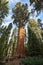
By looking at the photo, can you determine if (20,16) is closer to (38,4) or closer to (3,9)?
(3,9)

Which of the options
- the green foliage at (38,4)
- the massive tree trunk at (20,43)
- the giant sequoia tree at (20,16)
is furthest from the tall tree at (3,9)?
the green foliage at (38,4)

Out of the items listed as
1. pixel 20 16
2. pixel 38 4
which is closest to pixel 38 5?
pixel 38 4

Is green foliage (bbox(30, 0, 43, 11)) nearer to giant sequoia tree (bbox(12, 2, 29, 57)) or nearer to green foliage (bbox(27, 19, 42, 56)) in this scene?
green foliage (bbox(27, 19, 42, 56))

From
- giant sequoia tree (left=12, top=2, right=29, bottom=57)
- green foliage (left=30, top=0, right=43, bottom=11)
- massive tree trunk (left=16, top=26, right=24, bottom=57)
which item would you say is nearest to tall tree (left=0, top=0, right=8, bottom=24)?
giant sequoia tree (left=12, top=2, right=29, bottom=57)

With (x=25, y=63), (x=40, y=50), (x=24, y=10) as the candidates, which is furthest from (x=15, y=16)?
(x=25, y=63)

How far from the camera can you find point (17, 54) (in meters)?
40.8

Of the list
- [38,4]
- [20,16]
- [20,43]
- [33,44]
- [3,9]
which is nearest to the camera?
[38,4]

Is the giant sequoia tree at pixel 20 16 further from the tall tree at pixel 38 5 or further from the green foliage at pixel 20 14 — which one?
the tall tree at pixel 38 5

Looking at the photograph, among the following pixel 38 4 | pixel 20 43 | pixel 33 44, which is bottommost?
pixel 33 44

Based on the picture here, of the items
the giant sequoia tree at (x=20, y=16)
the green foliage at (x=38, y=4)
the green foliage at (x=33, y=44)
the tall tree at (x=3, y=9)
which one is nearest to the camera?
the green foliage at (x=38, y=4)

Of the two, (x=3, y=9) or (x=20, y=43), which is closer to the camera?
(x=3, y=9)

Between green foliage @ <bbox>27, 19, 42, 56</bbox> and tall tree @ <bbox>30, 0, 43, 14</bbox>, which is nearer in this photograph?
tall tree @ <bbox>30, 0, 43, 14</bbox>

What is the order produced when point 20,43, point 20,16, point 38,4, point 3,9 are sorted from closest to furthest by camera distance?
point 38,4
point 3,9
point 20,16
point 20,43

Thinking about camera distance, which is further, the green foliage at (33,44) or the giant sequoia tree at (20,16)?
the giant sequoia tree at (20,16)
